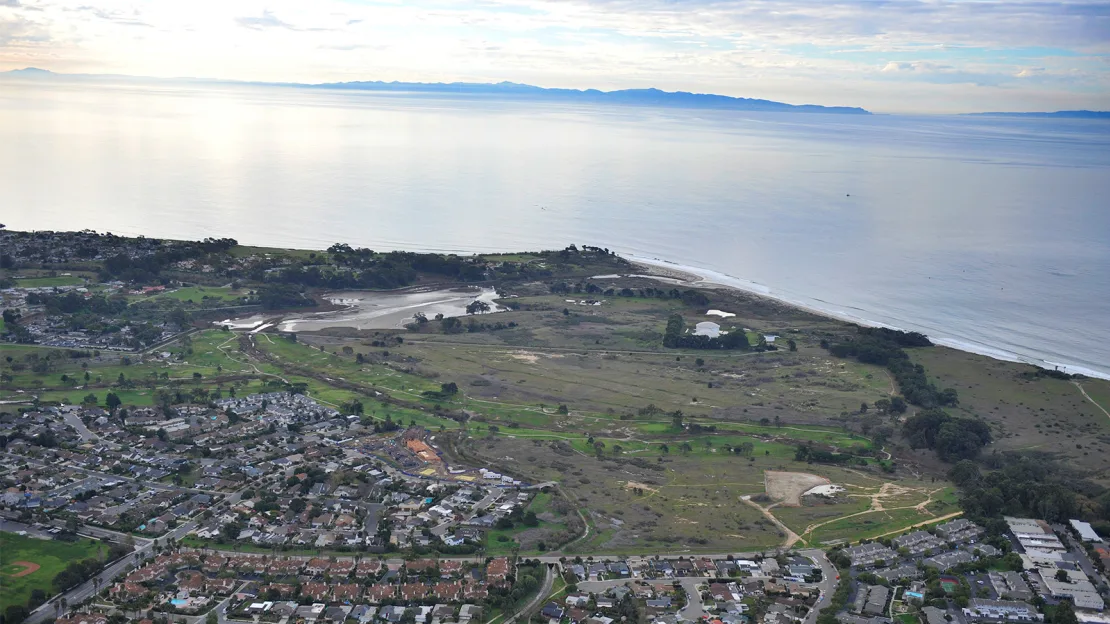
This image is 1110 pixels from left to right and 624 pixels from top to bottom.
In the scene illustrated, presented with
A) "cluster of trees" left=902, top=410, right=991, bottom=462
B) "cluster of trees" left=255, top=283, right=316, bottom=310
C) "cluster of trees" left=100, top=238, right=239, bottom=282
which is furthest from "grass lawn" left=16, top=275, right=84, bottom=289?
"cluster of trees" left=902, top=410, right=991, bottom=462

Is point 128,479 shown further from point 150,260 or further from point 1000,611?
point 150,260

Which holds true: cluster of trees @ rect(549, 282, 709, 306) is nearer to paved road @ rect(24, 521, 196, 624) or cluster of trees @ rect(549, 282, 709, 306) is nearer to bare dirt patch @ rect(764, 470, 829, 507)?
bare dirt patch @ rect(764, 470, 829, 507)

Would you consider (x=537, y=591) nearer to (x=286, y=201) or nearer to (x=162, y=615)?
(x=162, y=615)

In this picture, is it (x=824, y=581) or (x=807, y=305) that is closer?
(x=824, y=581)

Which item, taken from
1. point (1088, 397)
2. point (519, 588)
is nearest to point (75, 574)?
point (519, 588)

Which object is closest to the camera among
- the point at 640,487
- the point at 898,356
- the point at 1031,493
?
the point at 1031,493

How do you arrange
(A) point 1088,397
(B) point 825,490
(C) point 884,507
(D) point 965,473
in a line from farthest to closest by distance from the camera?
(A) point 1088,397, (D) point 965,473, (B) point 825,490, (C) point 884,507
